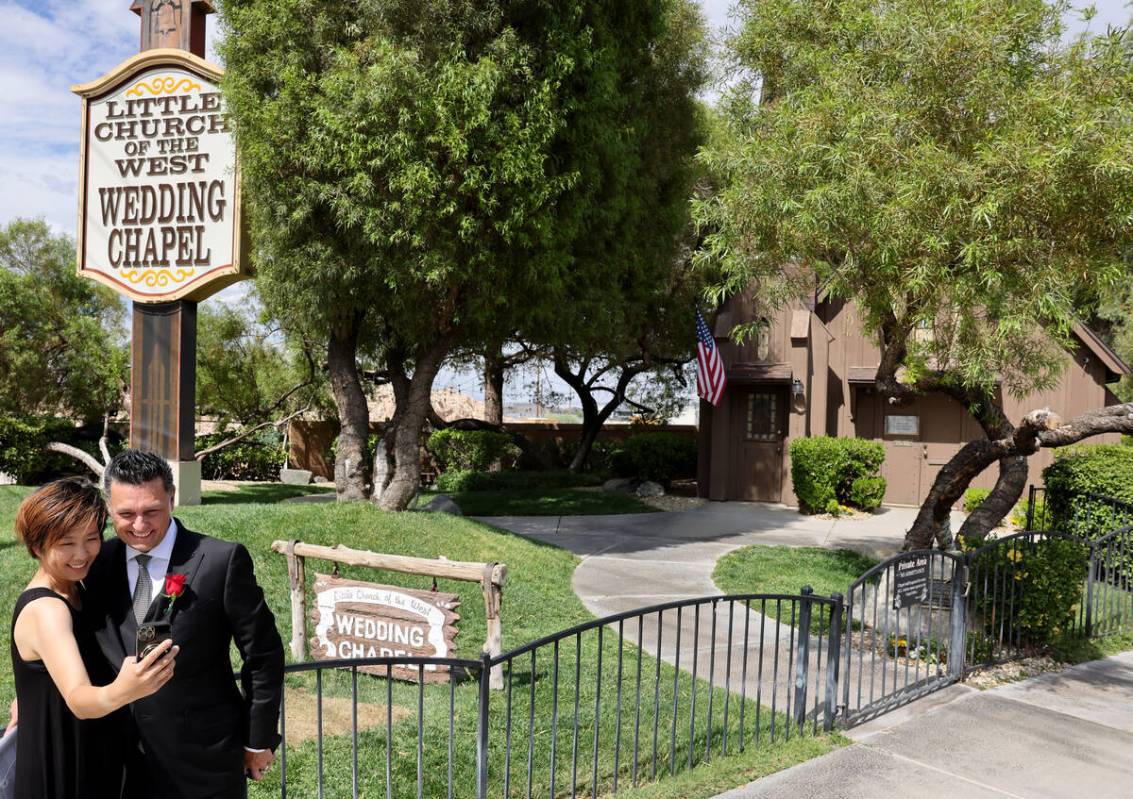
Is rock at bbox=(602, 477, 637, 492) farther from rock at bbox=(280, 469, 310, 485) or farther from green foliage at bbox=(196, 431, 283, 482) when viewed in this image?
green foliage at bbox=(196, 431, 283, 482)

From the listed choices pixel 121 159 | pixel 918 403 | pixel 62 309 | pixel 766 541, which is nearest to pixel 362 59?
pixel 121 159

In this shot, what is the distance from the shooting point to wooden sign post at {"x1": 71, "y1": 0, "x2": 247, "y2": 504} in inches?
500

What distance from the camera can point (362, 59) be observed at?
10711 millimetres

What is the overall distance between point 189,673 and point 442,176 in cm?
852

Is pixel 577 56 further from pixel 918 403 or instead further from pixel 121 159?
pixel 918 403

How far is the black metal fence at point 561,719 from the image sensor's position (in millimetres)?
4566

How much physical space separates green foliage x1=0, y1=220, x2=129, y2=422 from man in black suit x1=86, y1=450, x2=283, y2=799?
16.8 m

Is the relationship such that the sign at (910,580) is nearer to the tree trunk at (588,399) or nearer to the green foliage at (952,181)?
the green foliage at (952,181)

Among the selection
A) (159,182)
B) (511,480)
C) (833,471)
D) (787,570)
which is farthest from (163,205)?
(833,471)

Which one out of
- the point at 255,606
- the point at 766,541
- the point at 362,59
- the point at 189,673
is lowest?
the point at 766,541

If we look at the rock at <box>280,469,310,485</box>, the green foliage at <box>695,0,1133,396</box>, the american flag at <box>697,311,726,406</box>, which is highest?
the green foliage at <box>695,0,1133,396</box>

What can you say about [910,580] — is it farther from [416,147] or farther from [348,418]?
[348,418]

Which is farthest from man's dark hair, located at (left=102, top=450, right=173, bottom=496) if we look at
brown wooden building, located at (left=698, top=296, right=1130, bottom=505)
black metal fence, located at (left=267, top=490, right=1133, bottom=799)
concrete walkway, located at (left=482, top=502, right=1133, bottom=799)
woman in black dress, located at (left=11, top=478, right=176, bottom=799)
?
brown wooden building, located at (left=698, top=296, right=1130, bottom=505)

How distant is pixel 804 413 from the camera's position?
17172 mm
